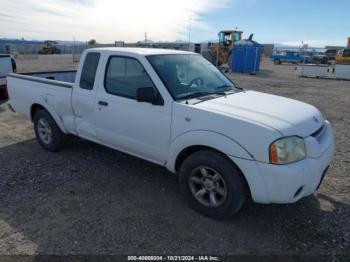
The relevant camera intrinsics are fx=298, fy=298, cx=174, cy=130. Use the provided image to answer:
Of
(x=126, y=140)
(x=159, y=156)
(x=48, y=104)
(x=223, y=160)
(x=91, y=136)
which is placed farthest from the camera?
(x=48, y=104)

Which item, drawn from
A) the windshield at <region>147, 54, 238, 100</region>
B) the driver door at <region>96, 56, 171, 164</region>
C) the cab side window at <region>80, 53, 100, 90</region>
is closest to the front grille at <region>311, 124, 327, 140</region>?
the windshield at <region>147, 54, 238, 100</region>

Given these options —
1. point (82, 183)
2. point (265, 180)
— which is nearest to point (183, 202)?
point (265, 180)

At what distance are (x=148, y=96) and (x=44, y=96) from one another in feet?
8.44

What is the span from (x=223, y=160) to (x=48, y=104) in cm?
340

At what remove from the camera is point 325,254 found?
2.91m

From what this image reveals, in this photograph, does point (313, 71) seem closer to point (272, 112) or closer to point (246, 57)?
point (246, 57)

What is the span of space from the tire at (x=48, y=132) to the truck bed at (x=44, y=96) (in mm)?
181

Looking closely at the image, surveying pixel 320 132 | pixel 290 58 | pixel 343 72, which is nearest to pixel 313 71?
pixel 343 72

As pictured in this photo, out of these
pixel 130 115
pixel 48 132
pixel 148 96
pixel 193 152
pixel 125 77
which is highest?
pixel 125 77

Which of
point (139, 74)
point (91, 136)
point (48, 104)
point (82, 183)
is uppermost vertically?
point (139, 74)

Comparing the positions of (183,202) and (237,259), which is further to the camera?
(183,202)

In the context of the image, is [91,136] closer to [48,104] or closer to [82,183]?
[82,183]

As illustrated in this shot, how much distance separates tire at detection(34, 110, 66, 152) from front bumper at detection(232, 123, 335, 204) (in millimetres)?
3429

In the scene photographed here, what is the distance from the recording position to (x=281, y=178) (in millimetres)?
2855
